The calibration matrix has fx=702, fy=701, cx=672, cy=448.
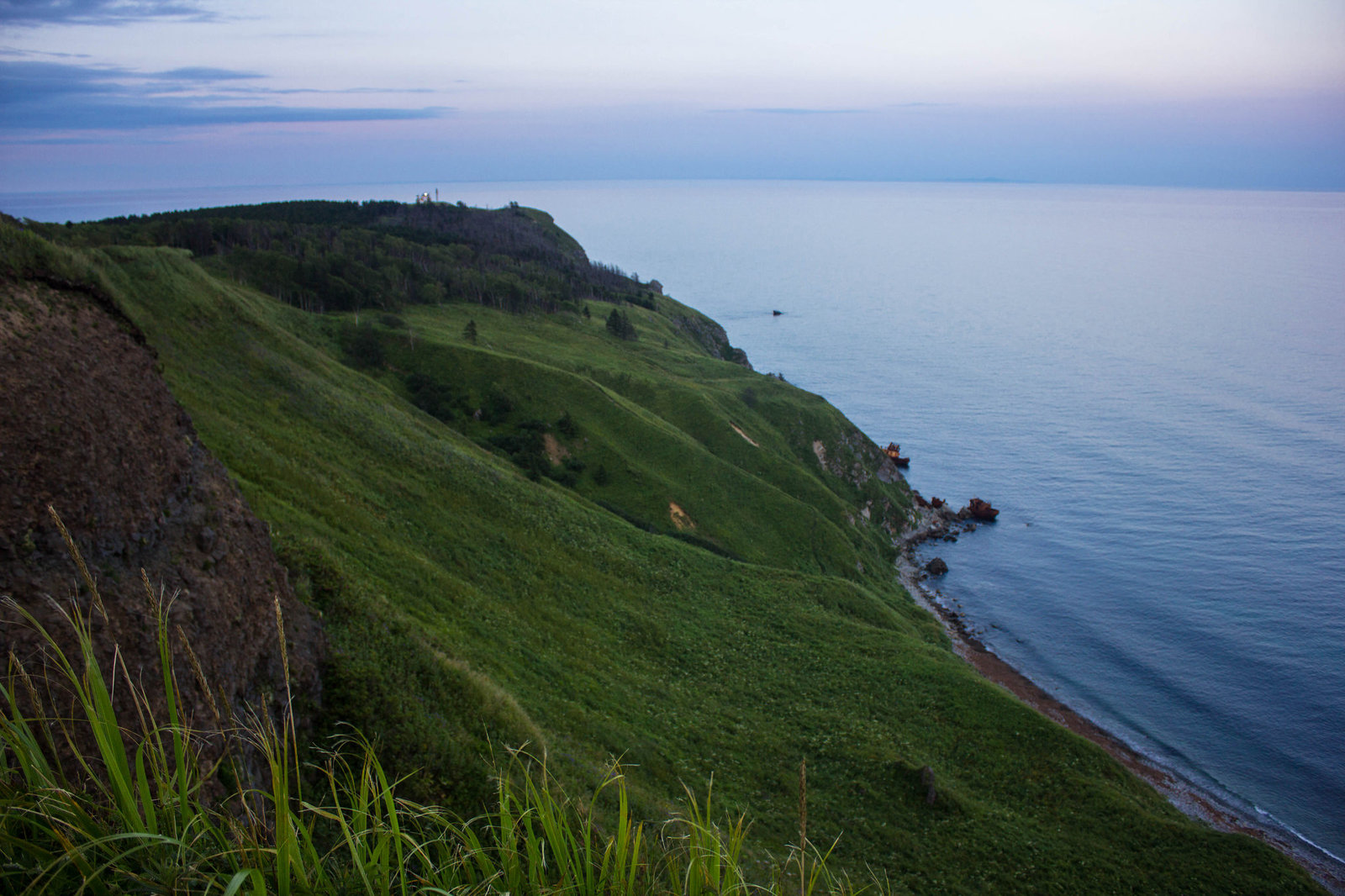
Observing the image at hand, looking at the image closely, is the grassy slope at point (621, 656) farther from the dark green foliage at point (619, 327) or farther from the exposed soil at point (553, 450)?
the dark green foliage at point (619, 327)

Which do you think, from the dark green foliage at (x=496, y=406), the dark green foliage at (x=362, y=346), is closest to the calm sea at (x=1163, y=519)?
the dark green foliage at (x=496, y=406)

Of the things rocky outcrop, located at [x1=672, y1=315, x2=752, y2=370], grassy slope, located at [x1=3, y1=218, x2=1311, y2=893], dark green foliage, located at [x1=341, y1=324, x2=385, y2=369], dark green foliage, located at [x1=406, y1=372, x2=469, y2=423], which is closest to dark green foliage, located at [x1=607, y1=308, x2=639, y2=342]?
rocky outcrop, located at [x1=672, y1=315, x2=752, y2=370]

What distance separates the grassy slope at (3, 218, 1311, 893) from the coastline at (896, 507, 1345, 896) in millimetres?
4941

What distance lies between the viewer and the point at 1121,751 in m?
49.9

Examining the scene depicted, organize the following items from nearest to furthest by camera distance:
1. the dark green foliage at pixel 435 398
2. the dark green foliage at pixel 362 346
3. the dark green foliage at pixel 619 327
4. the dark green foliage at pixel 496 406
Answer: the dark green foliage at pixel 435 398 → the dark green foliage at pixel 496 406 → the dark green foliage at pixel 362 346 → the dark green foliage at pixel 619 327

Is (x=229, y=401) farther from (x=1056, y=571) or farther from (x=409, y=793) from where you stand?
(x=1056, y=571)

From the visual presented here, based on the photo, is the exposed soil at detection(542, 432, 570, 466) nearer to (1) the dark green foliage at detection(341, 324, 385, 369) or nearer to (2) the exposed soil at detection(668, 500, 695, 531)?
(2) the exposed soil at detection(668, 500, 695, 531)

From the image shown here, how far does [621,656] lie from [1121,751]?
38.6 metres

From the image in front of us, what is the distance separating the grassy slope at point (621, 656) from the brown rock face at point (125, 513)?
270 centimetres

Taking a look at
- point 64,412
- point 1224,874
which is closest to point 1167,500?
point 1224,874

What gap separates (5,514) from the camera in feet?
38.0

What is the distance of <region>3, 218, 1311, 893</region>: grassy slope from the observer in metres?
21.6

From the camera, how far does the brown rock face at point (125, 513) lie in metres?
11.8

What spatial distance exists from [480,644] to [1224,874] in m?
33.4
